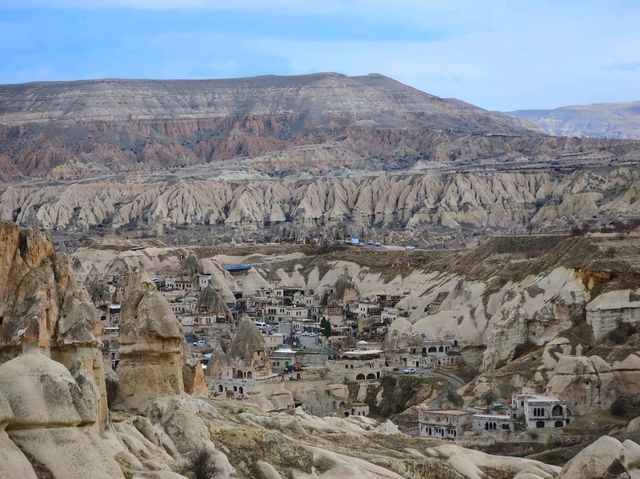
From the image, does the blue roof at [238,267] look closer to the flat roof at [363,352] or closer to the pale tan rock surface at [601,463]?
the flat roof at [363,352]

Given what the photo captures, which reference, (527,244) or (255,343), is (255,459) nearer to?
(255,343)

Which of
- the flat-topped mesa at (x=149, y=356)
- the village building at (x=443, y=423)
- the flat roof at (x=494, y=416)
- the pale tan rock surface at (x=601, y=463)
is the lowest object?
the village building at (x=443, y=423)

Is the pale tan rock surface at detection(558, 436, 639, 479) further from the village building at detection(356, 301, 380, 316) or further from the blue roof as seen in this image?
the blue roof

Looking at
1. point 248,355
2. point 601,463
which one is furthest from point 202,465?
point 248,355

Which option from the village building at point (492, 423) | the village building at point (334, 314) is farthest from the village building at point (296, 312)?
the village building at point (492, 423)

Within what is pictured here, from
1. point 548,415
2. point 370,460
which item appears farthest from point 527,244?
point 370,460

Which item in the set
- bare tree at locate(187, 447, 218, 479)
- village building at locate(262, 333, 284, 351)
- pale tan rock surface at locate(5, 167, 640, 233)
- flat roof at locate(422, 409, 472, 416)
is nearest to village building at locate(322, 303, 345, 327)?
village building at locate(262, 333, 284, 351)
